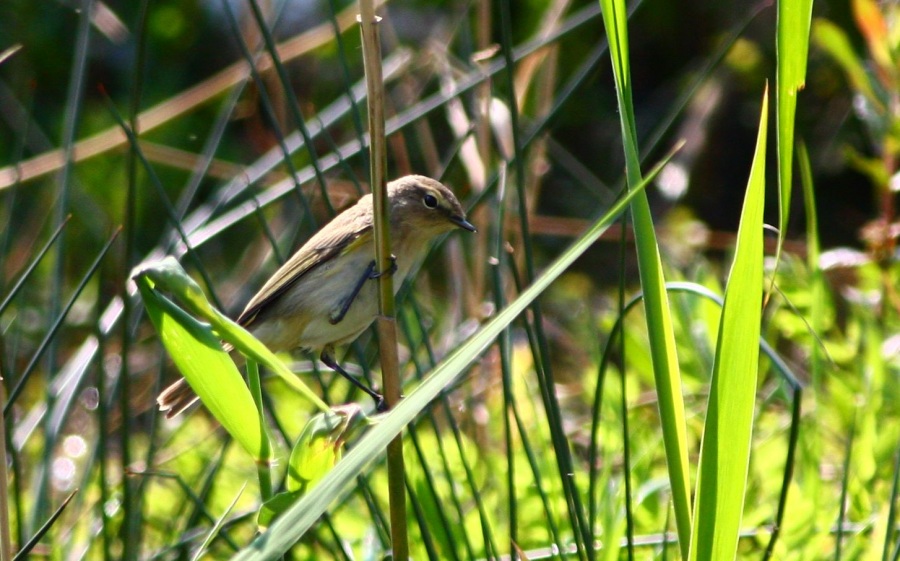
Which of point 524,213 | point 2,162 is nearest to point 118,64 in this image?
point 2,162

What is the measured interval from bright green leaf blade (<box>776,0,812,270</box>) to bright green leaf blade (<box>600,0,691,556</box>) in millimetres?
168

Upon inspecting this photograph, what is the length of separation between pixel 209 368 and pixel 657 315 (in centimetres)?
50

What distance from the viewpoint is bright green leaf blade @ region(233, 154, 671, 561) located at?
2.90 ft

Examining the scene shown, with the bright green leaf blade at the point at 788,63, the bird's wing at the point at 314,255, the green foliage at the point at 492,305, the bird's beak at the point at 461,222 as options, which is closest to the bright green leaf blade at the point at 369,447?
the green foliage at the point at 492,305

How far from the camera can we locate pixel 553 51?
281 cm

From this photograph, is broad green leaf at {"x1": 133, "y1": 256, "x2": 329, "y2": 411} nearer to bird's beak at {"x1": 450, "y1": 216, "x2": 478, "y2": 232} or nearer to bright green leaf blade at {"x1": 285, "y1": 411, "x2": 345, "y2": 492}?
bright green leaf blade at {"x1": 285, "y1": 411, "x2": 345, "y2": 492}

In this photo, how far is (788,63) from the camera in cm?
121

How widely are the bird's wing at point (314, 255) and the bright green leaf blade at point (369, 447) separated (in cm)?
156

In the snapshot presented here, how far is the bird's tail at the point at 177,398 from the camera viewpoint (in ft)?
7.29

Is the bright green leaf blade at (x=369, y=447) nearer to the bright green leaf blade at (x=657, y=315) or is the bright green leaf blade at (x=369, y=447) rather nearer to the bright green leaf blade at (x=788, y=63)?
the bright green leaf blade at (x=657, y=315)

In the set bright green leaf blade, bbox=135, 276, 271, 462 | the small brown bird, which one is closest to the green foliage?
bright green leaf blade, bbox=135, 276, 271, 462

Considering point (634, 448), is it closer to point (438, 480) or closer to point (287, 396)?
point (438, 480)

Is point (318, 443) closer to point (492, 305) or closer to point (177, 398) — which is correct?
point (177, 398)

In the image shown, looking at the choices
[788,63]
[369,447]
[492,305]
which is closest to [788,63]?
[788,63]
